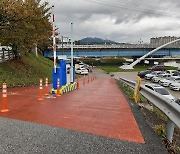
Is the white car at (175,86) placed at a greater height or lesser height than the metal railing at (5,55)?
lesser

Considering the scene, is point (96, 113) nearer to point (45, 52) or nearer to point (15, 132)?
point (15, 132)

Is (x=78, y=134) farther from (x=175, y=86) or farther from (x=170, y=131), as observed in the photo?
(x=175, y=86)

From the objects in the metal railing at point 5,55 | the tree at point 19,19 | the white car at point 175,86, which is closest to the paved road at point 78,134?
the tree at point 19,19

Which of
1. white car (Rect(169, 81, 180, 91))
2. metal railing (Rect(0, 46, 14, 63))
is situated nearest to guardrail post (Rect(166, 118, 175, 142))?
metal railing (Rect(0, 46, 14, 63))

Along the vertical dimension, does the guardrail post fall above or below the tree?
below

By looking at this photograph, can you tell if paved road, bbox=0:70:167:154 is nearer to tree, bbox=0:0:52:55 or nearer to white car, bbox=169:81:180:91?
tree, bbox=0:0:52:55

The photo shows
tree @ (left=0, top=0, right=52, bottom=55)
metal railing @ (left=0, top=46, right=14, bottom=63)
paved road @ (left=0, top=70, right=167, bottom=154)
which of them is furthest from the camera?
metal railing @ (left=0, top=46, right=14, bottom=63)

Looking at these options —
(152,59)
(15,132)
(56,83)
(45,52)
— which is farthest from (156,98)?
(152,59)

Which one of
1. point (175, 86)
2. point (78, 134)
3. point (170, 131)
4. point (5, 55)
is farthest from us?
point (175, 86)

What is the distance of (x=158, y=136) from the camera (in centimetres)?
529

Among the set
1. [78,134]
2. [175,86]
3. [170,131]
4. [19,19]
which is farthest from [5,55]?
[170,131]

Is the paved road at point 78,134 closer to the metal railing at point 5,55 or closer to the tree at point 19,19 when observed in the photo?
the tree at point 19,19

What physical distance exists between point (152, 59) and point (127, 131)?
95.5 m

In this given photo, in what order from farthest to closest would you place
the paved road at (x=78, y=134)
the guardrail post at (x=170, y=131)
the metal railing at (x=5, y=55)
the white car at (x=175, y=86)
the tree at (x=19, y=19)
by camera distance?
the white car at (x=175, y=86) < the metal railing at (x=5, y=55) < the tree at (x=19, y=19) < the guardrail post at (x=170, y=131) < the paved road at (x=78, y=134)
